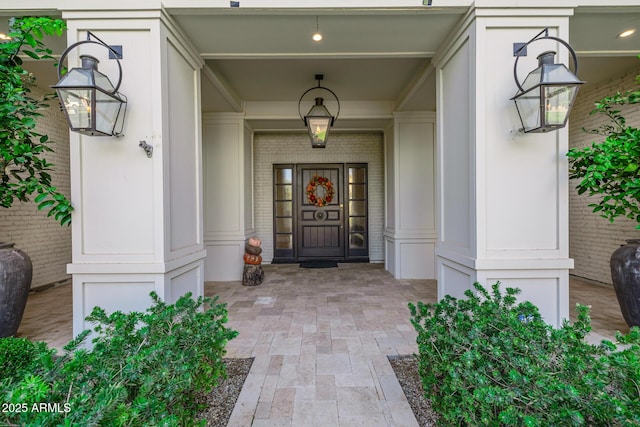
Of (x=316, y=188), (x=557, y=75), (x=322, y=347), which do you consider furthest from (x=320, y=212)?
(x=557, y=75)

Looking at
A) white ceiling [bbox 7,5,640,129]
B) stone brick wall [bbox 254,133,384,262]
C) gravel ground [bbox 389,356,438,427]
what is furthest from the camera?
stone brick wall [bbox 254,133,384,262]

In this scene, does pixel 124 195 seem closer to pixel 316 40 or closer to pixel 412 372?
pixel 316 40

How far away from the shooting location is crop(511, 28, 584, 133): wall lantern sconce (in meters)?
2.00

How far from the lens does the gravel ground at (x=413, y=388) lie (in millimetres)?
1695

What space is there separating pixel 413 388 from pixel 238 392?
1101 mm

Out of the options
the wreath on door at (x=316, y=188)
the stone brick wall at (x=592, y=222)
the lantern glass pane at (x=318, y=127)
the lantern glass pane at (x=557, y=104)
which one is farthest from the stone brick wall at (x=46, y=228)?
the stone brick wall at (x=592, y=222)

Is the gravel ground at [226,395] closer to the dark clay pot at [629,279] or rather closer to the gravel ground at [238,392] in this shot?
the gravel ground at [238,392]

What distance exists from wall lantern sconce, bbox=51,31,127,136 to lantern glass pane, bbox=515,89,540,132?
2.87 metres

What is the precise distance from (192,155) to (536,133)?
2904 mm

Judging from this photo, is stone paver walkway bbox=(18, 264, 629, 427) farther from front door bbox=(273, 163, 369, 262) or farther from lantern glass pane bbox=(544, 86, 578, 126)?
lantern glass pane bbox=(544, 86, 578, 126)

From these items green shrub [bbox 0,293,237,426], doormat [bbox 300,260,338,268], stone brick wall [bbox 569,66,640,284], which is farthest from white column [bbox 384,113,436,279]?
green shrub [bbox 0,293,237,426]

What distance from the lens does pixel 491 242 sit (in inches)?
94.3

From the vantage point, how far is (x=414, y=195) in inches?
195

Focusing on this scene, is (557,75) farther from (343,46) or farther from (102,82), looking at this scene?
(102,82)
